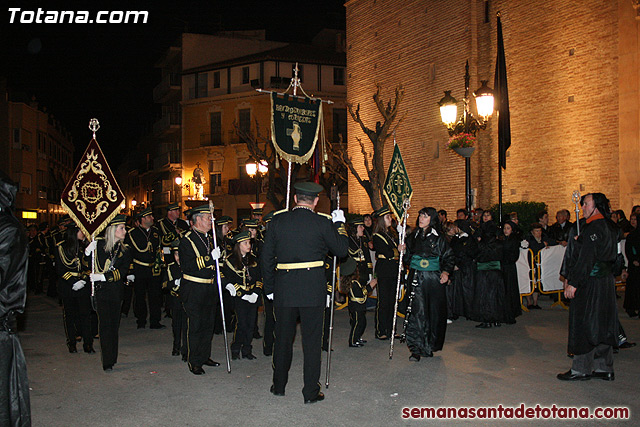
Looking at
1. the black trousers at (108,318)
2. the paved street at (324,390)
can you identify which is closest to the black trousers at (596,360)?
the paved street at (324,390)

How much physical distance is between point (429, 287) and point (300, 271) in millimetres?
2782

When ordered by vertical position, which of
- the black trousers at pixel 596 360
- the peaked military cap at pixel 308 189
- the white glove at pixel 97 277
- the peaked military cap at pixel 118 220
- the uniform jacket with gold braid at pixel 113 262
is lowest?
the black trousers at pixel 596 360

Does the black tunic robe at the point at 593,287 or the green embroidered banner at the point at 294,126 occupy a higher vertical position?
the green embroidered banner at the point at 294,126

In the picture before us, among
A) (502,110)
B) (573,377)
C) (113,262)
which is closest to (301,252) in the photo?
(113,262)

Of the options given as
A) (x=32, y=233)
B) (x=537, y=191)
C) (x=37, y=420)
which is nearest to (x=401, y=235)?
(x=37, y=420)

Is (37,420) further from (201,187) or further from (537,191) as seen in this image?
(201,187)

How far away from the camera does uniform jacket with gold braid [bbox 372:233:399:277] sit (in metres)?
10.0

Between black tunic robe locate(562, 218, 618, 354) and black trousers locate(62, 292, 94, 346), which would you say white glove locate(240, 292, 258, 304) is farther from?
black tunic robe locate(562, 218, 618, 354)

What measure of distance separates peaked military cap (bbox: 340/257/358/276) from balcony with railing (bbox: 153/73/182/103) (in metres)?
46.3

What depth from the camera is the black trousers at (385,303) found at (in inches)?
394

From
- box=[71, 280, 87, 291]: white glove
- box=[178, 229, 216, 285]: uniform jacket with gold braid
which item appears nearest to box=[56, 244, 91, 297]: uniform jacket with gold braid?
box=[71, 280, 87, 291]: white glove

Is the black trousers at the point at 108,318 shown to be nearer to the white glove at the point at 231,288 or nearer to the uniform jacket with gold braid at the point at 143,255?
the white glove at the point at 231,288

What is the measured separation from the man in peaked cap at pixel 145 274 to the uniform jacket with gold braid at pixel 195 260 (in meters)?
3.87

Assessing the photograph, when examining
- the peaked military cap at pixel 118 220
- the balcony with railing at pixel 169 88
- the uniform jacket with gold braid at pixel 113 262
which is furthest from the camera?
the balcony with railing at pixel 169 88
